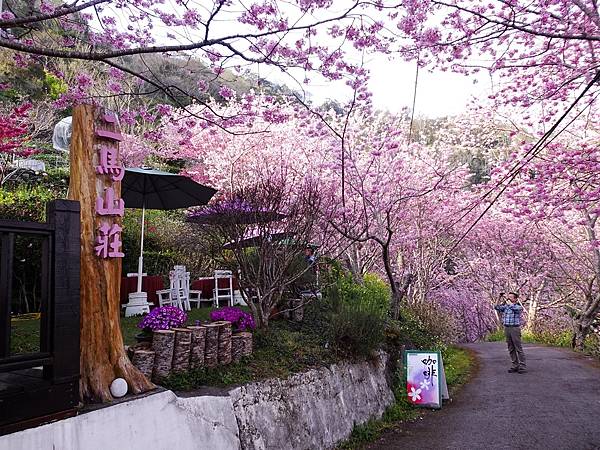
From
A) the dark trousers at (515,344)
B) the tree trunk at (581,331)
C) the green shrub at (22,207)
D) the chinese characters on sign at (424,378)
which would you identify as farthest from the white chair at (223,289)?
the tree trunk at (581,331)

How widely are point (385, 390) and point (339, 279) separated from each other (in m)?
2.69

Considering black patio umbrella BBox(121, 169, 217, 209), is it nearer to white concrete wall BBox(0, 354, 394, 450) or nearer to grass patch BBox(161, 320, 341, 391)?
grass patch BBox(161, 320, 341, 391)

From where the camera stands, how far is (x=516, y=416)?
21.6 ft

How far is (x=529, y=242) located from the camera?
17.4m

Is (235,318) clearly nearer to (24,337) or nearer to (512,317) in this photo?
(24,337)

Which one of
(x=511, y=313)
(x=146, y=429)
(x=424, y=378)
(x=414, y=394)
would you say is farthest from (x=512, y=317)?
(x=146, y=429)

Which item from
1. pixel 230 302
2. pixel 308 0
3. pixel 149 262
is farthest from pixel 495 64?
pixel 149 262

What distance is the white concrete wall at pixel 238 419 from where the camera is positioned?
3.10 metres

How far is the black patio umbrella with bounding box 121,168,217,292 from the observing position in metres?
7.55

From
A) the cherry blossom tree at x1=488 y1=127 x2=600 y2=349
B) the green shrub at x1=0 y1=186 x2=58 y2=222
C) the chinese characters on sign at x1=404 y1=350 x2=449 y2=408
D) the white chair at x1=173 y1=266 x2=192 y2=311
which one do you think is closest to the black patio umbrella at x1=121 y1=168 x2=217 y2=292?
the white chair at x1=173 y1=266 x2=192 y2=311

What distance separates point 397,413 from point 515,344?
3830mm

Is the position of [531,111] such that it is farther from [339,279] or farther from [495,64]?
[339,279]

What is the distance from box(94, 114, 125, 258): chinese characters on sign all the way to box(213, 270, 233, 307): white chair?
18.1ft

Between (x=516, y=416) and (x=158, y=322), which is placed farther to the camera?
(x=516, y=416)
